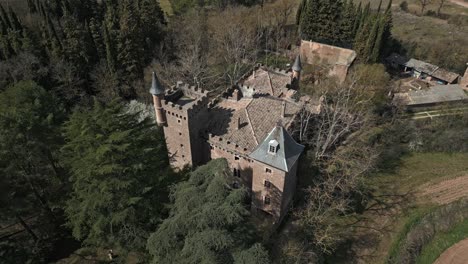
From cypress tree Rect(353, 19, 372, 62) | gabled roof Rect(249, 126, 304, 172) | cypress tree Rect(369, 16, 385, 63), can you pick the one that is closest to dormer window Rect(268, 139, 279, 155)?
gabled roof Rect(249, 126, 304, 172)

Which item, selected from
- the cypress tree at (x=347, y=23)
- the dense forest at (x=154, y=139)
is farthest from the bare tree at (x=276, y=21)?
the cypress tree at (x=347, y=23)

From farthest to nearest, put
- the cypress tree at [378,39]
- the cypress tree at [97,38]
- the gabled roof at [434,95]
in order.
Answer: the cypress tree at [378,39] < the gabled roof at [434,95] < the cypress tree at [97,38]

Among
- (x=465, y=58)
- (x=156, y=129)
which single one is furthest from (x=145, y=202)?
(x=465, y=58)

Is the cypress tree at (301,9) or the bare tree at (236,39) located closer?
the bare tree at (236,39)

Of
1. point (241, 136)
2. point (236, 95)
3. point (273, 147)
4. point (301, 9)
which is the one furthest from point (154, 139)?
point (301, 9)

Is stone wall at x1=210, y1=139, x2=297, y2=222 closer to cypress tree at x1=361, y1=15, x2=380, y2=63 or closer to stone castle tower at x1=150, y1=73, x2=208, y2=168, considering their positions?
stone castle tower at x1=150, y1=73, x2=208, y2=168

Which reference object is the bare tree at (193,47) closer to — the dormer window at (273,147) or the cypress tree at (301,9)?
the cypress tree at (301,9)
